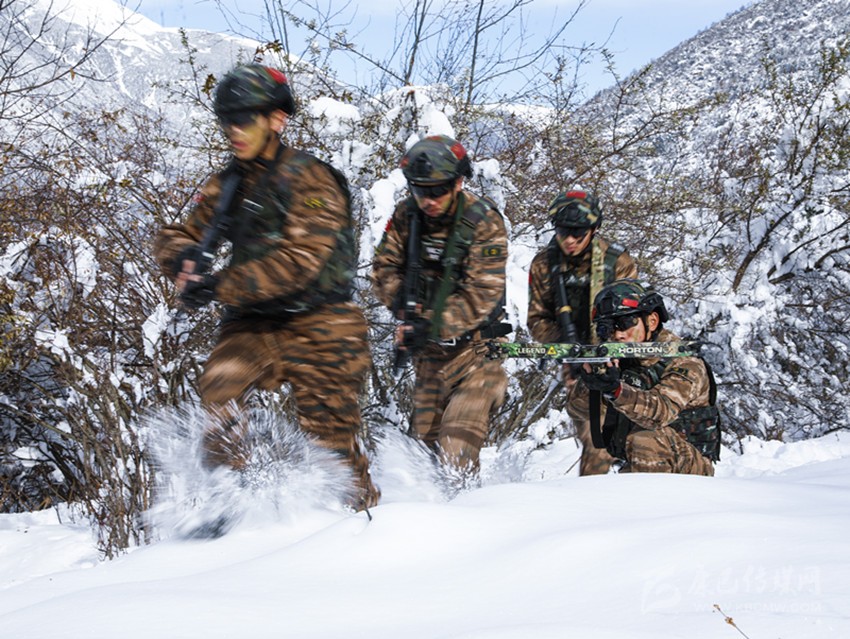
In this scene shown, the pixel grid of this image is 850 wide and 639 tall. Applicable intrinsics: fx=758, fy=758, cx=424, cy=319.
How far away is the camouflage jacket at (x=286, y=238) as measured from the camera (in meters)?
2.78

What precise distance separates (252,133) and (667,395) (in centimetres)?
210

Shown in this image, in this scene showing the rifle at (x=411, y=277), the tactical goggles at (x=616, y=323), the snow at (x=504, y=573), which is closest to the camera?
the snow at (x=504, y=573)

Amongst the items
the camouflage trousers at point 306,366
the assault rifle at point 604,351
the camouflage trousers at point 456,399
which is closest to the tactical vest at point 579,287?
the camouflage trousers at point 456,399

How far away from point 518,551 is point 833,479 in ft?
6.49

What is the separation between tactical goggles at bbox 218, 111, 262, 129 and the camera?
2.79 meters

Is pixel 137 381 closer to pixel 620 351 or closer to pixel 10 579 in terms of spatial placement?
pixel 10 579

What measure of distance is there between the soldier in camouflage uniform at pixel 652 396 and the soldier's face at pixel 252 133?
5.40 ft

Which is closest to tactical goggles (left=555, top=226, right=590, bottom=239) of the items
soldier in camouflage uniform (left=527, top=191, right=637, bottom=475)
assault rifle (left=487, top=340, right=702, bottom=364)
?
soldier in camouflage uniform (left=527, top=191, right=637, bottom=475)

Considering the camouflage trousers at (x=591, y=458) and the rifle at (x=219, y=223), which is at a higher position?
the rifle at (x=219, y=223)

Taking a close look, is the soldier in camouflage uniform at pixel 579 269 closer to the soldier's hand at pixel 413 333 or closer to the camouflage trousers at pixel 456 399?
the camouflage trousers at pixel 456 399

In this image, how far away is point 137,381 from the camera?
243 inches

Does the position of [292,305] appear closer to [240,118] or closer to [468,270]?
[240,118]

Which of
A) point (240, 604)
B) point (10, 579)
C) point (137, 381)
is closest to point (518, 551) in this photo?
point (240, 604)

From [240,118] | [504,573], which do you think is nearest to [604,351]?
[504,573]
